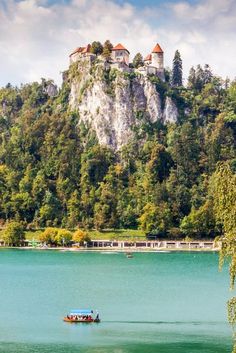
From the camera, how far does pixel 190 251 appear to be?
463ft

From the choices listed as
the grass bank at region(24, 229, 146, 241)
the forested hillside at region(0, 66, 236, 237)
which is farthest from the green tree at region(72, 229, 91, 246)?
the forested hillside at region(0, 66, 236, 237)

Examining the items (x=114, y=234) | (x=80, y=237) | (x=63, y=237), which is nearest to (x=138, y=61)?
(x=114, y=234)

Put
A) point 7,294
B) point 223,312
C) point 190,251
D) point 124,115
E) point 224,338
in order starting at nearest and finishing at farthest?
point 224,338
point 223,312
point 7,294
point 190,251
point 124,115

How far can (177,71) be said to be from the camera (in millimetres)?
185250

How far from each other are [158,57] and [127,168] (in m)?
24.7

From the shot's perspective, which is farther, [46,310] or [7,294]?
[7,294]

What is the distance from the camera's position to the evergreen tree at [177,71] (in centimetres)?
18425

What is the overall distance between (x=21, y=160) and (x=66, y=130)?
1157cm

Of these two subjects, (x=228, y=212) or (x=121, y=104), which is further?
(x=121, y=104)

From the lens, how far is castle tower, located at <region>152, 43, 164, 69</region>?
172750 mm

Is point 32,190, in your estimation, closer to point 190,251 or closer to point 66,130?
point 66,130

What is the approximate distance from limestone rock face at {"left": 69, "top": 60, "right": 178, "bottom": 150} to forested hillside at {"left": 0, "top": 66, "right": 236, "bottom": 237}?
1653 millimetres

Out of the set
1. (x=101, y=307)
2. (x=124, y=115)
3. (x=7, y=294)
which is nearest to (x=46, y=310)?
(x=101, y=307)

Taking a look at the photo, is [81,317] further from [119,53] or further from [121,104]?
[119,53]
